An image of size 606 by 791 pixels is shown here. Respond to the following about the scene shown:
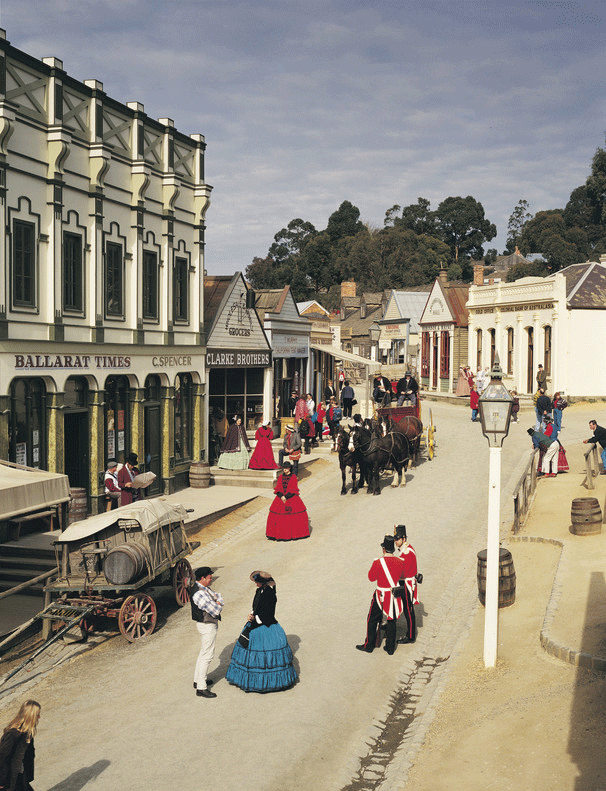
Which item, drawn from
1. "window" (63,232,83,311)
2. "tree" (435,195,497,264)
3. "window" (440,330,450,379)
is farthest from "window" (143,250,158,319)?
"tree" (435,195,497,264)

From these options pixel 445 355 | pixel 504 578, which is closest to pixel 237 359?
pixel 504 578

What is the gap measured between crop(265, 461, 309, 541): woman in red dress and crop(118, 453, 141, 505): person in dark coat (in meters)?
3.09

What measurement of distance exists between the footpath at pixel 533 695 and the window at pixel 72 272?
37.0 ft

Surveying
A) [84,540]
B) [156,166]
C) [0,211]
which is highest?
[156,166]

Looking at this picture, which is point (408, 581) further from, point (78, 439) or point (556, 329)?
point (556, 329)

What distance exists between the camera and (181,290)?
2459cm

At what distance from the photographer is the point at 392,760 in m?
8.91

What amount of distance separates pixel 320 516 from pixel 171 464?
483 centimetres

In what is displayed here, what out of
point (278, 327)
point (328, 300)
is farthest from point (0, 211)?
point (328, 300)

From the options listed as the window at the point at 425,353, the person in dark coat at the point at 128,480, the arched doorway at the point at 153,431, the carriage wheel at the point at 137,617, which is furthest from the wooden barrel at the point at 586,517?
the window at the point at 425,353

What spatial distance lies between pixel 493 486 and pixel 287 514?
7855mm

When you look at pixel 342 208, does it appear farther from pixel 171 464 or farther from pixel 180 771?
pixel 180 771

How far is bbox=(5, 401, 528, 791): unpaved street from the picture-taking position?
28.1 feet

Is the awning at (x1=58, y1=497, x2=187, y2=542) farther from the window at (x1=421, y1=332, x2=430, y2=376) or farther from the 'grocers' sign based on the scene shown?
the window at (x1=421, y1=332, x2=430, y2=376)
